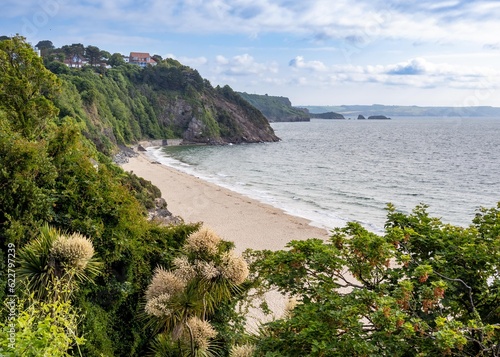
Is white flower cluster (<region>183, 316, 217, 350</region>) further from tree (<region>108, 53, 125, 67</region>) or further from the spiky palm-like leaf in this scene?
tree (<region>108, 53, 125, 67</region>)

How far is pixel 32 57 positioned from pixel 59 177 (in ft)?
30.3

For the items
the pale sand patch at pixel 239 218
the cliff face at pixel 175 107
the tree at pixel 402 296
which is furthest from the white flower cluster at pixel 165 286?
the cliff face at pixel 175 107

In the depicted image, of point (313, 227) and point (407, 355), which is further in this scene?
point (313, 227)

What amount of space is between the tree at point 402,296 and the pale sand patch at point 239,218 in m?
7.34

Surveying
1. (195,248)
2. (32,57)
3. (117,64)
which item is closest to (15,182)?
(195,248)

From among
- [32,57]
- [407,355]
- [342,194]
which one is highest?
[32,57]

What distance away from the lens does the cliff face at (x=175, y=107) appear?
99.6 meters

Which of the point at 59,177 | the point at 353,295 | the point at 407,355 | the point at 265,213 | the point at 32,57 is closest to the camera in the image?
the point at 407,355

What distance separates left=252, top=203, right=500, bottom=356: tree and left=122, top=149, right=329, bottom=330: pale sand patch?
24.1 ft

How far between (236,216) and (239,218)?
0.62m

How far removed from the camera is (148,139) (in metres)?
104

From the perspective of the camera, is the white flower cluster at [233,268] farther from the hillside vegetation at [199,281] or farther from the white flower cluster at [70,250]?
the white flower cluster at [70,250]

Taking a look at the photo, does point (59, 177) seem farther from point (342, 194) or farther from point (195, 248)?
point (342, 194)

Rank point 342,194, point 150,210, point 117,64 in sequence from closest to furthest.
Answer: point 150,210 → point 342,194 → point 117,64
